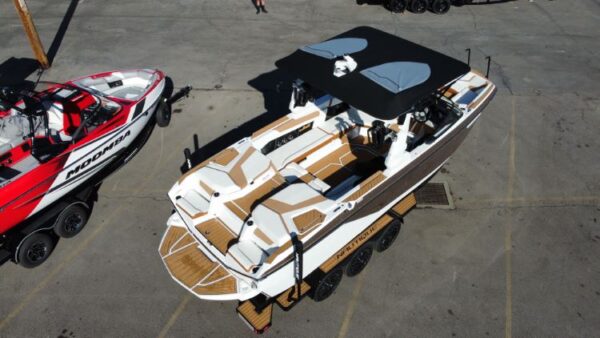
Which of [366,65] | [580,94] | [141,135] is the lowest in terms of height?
[580,94]

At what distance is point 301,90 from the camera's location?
8.24 metres

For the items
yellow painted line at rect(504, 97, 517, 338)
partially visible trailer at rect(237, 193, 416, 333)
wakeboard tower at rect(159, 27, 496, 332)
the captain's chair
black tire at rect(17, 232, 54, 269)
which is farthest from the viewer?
the captain's chair

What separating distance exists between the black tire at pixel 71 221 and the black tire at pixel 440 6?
1398cm

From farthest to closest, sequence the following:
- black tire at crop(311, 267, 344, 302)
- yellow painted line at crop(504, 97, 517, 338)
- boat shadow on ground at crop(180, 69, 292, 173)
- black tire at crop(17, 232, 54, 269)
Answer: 1. boat shadow on ground at crop(180, 69, 292, 173)
2. black tire at crop(17, 232, 54, 269)
3. yellow painted line at crop(504, 97, 517, 338)
4. black tire at crop(311, 267, 344, 302)

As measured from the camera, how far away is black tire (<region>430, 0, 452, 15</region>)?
16297 mm

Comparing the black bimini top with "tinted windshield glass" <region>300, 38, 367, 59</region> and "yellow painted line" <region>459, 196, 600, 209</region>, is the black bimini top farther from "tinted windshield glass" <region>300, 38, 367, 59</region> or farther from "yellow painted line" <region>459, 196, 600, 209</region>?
"yellow painted line" <region>459, 196, 600, 209</region>

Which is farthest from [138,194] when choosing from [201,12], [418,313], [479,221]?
[201,12]

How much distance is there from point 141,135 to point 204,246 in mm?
4376

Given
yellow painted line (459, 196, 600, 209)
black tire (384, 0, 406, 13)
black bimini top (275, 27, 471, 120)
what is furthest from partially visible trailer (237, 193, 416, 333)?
black tire (384, 0, 406, 13)

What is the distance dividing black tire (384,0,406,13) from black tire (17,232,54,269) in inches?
547

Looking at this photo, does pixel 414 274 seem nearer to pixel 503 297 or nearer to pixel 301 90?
pixel 503 297

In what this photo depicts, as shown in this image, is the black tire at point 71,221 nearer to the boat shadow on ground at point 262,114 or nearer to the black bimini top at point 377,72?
the boat shadow on ground at point 262,114

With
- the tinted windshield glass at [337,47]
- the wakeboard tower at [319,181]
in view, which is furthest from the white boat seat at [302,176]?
the tinted windshield glass at [337,47]

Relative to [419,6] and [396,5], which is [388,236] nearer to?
[396,5]
